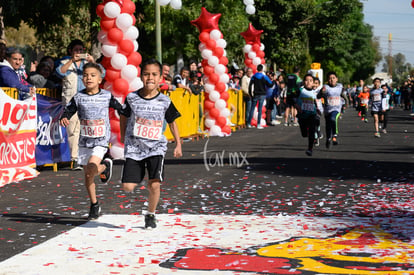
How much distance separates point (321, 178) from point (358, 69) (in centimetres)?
9541

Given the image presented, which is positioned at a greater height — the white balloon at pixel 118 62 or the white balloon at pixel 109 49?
the white balloon at pixel 109 49

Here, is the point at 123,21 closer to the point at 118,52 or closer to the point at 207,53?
the point at 118,52

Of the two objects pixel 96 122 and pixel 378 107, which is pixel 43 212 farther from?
pixel 378 107

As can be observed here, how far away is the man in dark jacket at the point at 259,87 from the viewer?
25.5 meters

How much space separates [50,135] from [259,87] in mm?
13447

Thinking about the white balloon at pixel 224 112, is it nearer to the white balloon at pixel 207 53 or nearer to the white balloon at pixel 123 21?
the white balloon at pixel 207 53

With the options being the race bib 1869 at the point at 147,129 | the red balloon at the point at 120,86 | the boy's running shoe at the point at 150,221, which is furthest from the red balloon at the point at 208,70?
the boy's running shoe at the point at 150,221

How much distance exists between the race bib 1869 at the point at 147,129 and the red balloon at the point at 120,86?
7.59m

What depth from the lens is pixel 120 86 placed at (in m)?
15.1

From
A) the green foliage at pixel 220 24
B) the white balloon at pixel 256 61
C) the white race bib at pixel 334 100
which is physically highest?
the green foliage at pixel 220 24

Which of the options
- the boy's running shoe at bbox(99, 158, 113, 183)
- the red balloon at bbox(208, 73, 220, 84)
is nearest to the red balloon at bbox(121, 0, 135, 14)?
the red balloon at bbox(208, 73, 220, 84)

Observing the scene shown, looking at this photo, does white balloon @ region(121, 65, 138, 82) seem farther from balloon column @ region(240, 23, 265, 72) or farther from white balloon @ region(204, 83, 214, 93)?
balloon column @ region(240, 23, 265, 72)

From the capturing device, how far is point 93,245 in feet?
22.0

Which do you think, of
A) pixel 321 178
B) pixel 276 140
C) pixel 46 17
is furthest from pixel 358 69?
pixel 321 178
